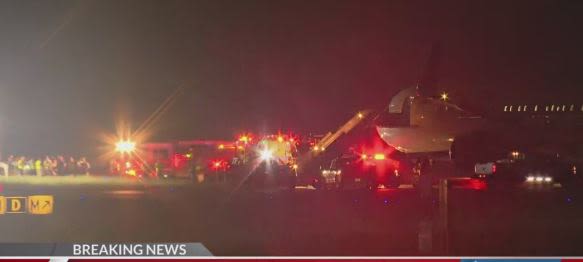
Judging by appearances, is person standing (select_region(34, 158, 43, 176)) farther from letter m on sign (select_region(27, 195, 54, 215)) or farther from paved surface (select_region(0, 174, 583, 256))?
paved surface (select_region(0, 174, 583, 256))

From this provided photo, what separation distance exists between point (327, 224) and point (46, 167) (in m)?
32.8

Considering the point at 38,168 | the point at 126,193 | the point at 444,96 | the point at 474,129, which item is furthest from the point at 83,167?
the point at 474,129

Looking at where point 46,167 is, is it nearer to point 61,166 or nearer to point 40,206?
point 61,166

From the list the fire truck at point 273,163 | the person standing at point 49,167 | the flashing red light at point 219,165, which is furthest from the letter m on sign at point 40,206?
the person standing at point 49,167

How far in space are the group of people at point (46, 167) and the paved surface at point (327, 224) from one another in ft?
78.7

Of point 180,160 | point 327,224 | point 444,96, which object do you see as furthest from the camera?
point 180,160

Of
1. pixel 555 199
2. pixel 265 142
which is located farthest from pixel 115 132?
pixel 555 199

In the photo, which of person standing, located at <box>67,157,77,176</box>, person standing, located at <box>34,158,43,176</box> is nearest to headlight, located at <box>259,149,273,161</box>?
person standing, located at <box>34,158,43,176</box>

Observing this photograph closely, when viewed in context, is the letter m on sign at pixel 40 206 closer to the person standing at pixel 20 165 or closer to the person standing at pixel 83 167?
the person standing at pixel 20 165

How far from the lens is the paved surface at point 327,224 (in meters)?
13.8

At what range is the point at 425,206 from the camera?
19922 millimetres

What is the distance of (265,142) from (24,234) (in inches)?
753

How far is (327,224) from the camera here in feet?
55.5

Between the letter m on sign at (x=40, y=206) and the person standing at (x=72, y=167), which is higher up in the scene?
the person standing at (x=72, y=167)
